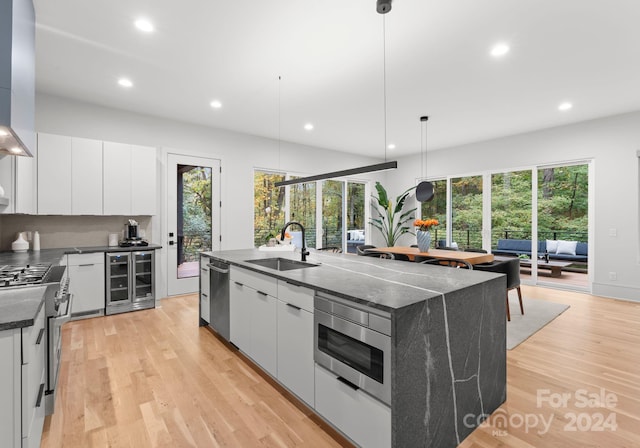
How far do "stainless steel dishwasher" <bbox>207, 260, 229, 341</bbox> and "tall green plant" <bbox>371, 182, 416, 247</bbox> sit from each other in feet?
17.3

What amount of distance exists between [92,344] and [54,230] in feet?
6.36

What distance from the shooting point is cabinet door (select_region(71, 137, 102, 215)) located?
4.05 m

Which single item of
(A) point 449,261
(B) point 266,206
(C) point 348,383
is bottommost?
(C) point 348,383

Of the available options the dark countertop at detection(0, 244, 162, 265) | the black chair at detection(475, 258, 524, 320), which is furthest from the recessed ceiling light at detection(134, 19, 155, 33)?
the black chair at detection(475, 258, 524, 320)

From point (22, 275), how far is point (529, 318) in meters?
5.08

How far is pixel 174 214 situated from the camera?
5.13m

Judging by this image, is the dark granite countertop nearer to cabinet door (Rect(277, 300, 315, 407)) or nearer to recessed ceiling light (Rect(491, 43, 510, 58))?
cabinet door (Rect(277, 300, 315, 407))

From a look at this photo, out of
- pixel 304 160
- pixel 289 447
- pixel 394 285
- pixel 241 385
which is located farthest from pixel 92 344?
pixel 304 160

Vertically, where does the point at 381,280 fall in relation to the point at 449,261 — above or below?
above

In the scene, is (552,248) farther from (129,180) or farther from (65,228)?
(65,228)

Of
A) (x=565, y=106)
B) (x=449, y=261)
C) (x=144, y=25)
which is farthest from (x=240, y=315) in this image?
(x=565, y=106)

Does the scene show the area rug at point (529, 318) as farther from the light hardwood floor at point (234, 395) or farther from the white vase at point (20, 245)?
the white vase at point (20, 245)

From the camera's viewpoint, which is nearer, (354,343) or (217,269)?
(354,343)

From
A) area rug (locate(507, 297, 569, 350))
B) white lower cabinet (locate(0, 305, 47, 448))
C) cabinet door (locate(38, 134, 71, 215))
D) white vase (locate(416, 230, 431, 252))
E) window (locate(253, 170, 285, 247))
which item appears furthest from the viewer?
window (locate(253, 170, 285, 247))
